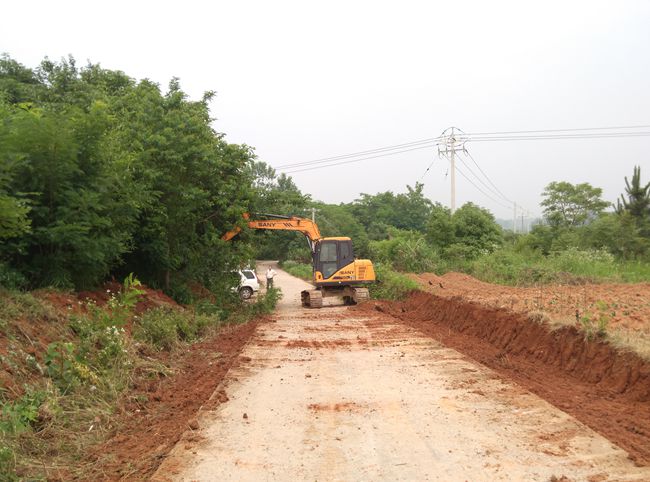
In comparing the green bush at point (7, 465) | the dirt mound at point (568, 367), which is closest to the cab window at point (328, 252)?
the dirt mound at point (568, 367)

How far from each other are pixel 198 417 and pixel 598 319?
7119 millimetres

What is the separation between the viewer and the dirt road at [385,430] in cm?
538

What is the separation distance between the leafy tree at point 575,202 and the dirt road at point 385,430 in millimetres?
55295

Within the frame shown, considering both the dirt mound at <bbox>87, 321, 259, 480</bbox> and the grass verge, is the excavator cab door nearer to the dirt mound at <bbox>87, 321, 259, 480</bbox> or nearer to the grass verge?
the dirt mound at <bbox>87, 321, 259, 480</bbox>

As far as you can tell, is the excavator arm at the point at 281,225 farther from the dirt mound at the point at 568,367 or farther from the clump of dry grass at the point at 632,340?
the clump of dry grass at the point at 632,340

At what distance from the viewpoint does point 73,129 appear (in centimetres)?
1088

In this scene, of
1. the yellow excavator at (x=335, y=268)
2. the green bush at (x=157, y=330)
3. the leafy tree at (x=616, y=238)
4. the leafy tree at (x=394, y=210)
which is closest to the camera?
the green bush at (x=157, y=330)

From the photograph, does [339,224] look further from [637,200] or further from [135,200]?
[135,200]

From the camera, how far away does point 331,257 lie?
22500 mm

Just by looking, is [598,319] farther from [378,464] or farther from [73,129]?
[73,129]

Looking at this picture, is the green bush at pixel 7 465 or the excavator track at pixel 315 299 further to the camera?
the excavator track at pixel 315 299

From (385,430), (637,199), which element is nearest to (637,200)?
(637,199)

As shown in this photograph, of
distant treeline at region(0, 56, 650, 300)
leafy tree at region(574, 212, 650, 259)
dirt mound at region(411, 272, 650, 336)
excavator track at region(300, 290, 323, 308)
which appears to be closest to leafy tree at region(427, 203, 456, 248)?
distant treeline at region(0, 56, 650, 300)

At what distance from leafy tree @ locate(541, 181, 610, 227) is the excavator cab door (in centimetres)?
4377
